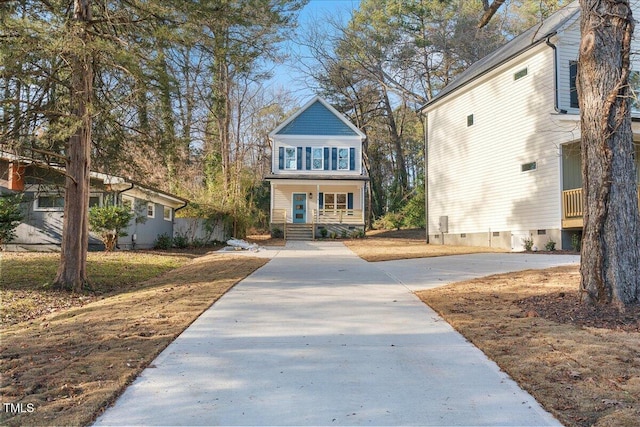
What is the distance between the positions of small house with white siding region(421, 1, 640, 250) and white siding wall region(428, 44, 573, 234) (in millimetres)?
36

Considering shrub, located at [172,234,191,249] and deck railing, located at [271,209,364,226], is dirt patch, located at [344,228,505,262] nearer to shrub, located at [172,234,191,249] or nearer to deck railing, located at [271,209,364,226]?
deck railing, located at [271,209,364,226]

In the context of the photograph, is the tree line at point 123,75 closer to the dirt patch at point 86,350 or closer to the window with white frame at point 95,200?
the dirt patch at point 86,350

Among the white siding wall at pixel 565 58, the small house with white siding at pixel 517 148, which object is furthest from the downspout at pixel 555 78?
the white siding wall at pixel 565 58

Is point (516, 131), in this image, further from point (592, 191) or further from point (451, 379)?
point (451, 379)

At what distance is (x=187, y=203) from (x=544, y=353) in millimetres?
18855

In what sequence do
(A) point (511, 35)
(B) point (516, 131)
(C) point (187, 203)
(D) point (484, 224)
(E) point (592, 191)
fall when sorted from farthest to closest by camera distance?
1. (A) point (511, 35)
2. (C) point (187, 203)
3. (D) point (484, 224)
4. (B) point (516, 131)
5. (E) point (592, 191)

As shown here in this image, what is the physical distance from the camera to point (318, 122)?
92.3ft

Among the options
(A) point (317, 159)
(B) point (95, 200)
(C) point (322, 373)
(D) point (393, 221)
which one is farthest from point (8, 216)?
(D) point (393, 221)

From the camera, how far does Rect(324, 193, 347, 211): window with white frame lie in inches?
1126

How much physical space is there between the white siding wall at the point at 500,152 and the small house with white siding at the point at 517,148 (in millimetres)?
36

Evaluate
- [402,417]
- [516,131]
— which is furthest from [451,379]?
[516,131]

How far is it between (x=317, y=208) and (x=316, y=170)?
2.29 m

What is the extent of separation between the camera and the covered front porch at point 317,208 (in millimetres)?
27172

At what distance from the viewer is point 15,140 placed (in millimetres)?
7641
